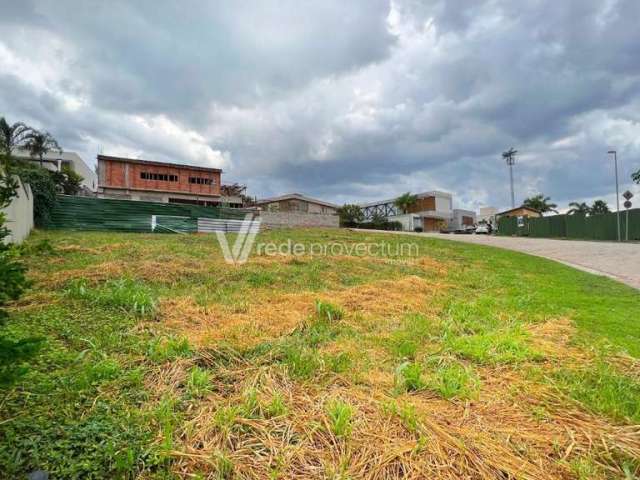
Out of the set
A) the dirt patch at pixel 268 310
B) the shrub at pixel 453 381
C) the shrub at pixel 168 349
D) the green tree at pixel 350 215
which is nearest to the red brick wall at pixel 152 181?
the green tree at pixel 350 215

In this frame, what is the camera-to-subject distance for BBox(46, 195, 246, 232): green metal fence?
44.3 ft

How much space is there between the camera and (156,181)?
89.9ft

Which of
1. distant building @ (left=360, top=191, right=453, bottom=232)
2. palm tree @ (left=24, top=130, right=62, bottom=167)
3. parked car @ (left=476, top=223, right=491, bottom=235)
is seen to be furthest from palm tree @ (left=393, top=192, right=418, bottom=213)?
palm tree @ (left=24, top=130, right=62, bottom=167)

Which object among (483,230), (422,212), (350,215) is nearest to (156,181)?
(350,215)

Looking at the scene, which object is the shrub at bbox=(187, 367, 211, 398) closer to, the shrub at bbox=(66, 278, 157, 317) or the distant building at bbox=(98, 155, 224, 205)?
the shrub at bbox=(66, 278, 157, 317)

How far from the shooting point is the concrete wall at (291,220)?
902 inches

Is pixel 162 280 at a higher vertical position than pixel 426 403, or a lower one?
higher

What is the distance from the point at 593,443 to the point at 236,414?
71.2 inches

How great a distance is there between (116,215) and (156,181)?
14.0 m

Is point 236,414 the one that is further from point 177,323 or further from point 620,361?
point 620,361

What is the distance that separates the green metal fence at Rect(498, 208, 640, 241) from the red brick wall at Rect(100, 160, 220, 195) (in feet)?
85.9

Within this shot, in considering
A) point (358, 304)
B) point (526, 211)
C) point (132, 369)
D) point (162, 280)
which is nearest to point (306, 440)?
point (132, 369)

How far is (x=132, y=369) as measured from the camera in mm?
2188

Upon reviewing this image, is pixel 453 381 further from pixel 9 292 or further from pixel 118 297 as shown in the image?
pixel 118 297
